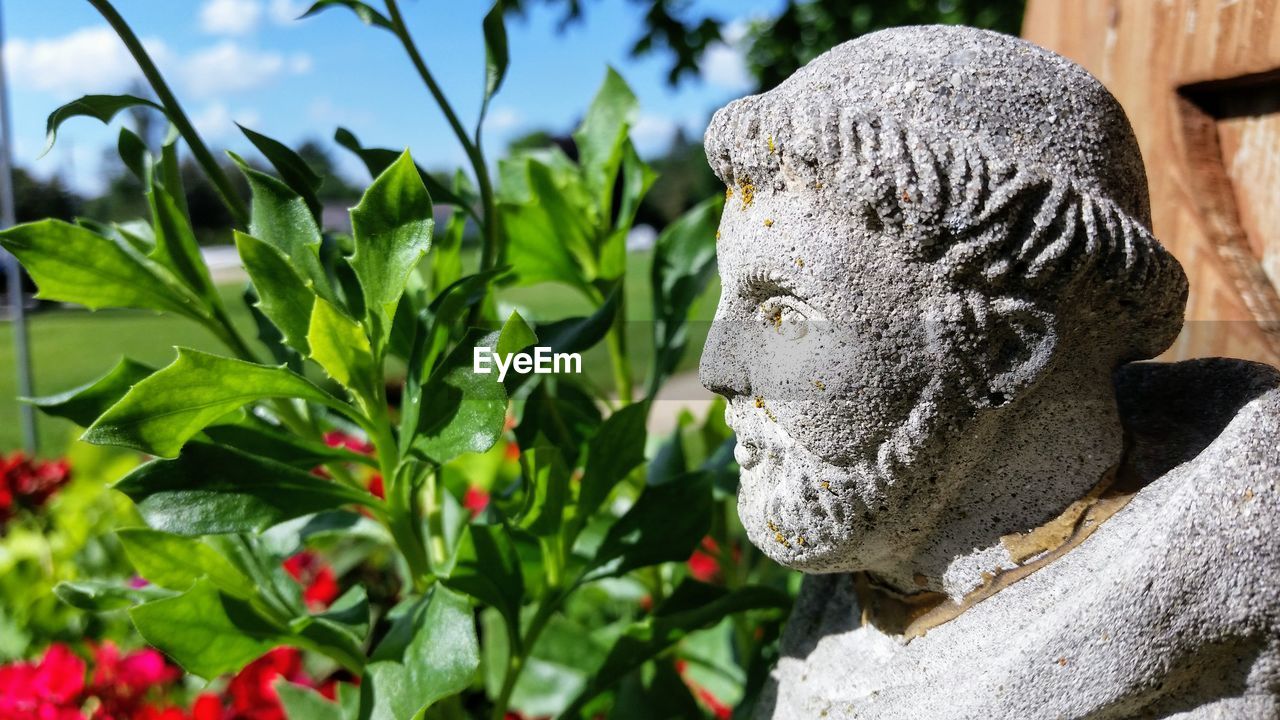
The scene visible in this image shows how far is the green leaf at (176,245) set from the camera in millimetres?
1149

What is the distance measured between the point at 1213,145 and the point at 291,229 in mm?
1360

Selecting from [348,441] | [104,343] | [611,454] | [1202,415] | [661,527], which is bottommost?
[104,343]

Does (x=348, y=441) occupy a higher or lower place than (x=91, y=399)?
lower

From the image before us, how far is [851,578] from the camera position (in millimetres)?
1215

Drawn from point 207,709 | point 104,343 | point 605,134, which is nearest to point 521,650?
point 207,709

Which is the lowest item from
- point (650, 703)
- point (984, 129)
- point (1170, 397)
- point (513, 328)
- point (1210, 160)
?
point (650, 703)

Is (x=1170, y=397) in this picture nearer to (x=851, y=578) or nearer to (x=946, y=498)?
(x=946, y=498)

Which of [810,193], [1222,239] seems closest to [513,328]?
[810,193]

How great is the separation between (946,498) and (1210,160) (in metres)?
0.86

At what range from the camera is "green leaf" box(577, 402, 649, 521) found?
1287mm

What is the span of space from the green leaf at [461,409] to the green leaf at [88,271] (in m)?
0.42

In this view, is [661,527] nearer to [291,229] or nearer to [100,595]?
[291,229]

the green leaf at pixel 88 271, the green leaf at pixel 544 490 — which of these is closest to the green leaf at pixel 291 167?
the green leaf at pixel 88 271

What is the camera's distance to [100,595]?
4.11 feet
